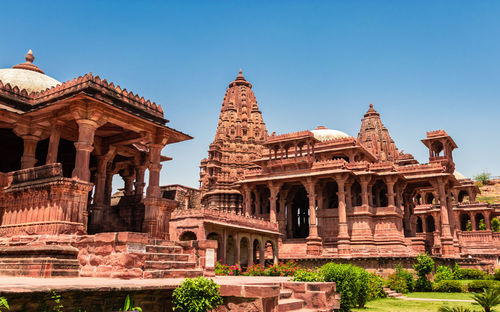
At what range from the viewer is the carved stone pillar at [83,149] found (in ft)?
39.2

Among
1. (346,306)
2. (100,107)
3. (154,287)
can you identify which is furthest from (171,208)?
(154,287)

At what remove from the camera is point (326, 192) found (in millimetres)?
39812

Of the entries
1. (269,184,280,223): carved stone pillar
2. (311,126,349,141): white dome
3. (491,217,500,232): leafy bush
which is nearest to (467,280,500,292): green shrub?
(269,184,280,223): carved stone pillar

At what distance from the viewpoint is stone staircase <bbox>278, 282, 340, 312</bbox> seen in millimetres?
9930

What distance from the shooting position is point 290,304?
9.40 metres

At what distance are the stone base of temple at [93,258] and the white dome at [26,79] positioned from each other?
23.4 ft

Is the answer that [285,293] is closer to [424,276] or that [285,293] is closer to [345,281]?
[345,281]

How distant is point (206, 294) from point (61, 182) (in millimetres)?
5661

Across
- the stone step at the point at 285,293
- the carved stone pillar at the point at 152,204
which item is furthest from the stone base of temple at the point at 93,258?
the carved stone pillar at the point at 152,204

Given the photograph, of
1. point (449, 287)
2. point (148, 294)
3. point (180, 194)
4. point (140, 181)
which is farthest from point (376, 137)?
point (148, 294)

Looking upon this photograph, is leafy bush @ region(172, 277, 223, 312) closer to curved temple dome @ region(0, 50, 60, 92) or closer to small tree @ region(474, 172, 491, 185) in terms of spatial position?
curved temple dome @ region(0, 50, 60, 92)

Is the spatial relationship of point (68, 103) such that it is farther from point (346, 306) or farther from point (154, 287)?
point (346, 306)

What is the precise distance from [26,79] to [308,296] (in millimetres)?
12950

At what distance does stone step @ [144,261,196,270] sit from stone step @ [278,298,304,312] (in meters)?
2.78
